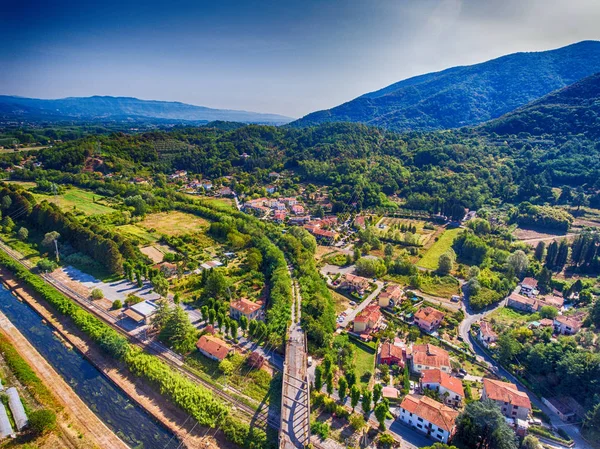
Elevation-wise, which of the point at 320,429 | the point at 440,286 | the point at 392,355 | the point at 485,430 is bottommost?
the point at 440,286

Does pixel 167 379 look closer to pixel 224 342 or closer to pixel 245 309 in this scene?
pixel 224 342

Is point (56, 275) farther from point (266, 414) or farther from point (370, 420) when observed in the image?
point (370, 420)

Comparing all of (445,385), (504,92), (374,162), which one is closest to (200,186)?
(374,162)

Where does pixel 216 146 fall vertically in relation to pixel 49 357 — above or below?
above

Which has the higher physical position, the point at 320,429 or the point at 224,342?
the point at 320,429

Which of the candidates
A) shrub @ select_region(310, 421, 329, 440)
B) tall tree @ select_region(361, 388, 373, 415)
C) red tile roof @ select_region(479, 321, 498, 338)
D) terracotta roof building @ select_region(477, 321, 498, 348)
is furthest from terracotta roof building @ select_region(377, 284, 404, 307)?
shrub @ select_region(310, 421, 329, 440)

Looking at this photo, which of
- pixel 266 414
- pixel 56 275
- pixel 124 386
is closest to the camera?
pixel 266 414

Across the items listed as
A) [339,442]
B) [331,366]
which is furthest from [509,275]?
[339,442]
